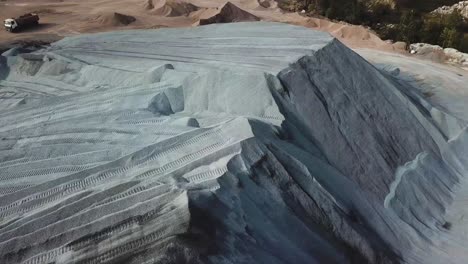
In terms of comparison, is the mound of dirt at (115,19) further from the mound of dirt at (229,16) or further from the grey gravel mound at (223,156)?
the grey gravel mound at (223,156)

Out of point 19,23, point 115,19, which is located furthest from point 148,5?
point 19,23

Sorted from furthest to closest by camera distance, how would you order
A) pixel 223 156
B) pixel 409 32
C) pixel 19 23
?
pixel 19 23
pixel 409 32
pixel 223 156

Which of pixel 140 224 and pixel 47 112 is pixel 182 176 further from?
pixel 47 112

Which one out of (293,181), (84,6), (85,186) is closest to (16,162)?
(85,186)

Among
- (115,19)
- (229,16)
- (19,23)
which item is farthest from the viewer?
(115,19)

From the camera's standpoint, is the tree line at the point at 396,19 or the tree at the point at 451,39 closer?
the tree at the point at 451,39

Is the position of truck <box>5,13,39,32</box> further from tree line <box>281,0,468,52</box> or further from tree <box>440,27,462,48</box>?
tree <box>440,27,462,48</box>

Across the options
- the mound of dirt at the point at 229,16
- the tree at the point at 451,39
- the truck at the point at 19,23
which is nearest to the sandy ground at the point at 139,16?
the truck at the point at 19,23

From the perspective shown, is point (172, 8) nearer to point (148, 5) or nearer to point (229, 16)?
point (148, 5)
